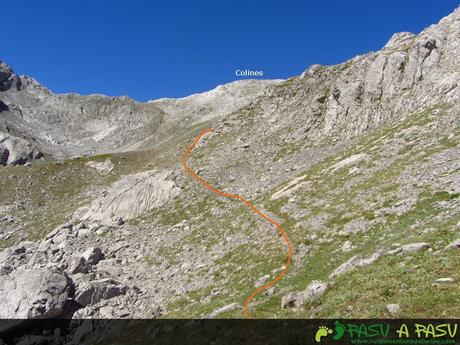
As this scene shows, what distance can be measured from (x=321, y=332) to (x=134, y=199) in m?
35.8

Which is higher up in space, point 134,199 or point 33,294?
point 134,199

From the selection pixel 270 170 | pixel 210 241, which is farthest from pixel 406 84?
pixel 210 241

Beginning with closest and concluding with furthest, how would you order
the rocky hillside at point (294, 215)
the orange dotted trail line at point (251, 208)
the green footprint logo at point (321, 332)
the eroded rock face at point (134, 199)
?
the green footprint logo at point (321, 332) < the rocky hillside at point (294, 215) < the orange dotted trail line at point (251, 208) < the eroded rock face at point (134, 199)

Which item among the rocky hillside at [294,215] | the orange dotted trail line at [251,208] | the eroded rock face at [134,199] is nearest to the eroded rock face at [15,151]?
the rocky hillside at [294,215]

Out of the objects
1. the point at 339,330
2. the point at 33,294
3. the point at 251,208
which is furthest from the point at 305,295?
the point at 33,294

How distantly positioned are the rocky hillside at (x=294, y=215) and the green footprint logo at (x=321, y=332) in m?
0.95

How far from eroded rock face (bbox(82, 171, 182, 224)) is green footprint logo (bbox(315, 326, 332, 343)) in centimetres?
3305

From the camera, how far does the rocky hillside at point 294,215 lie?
1708cm

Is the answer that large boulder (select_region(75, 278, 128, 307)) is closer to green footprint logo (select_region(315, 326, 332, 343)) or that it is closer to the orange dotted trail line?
the orange dotted trail line

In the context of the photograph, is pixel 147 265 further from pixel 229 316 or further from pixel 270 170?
pixel 270 170

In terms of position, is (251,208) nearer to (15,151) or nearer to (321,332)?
(321,332)

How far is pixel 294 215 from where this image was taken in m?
30.7

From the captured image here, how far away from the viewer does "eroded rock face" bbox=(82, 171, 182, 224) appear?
44.2m

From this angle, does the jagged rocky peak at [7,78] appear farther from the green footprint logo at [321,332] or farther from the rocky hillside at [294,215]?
the green footprint logo at [321,332]
